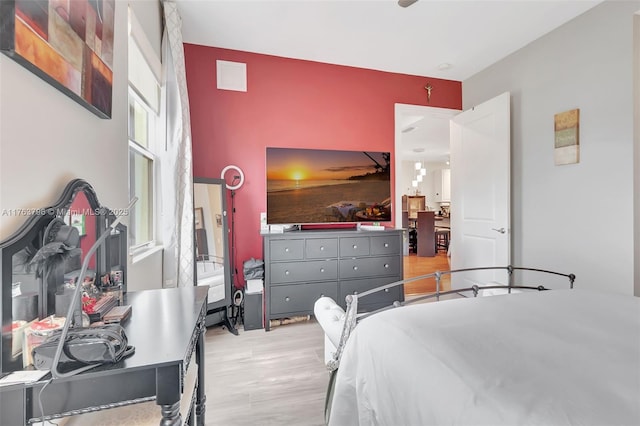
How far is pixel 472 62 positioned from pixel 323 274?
9.49 feet

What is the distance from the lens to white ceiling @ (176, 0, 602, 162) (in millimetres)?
2387

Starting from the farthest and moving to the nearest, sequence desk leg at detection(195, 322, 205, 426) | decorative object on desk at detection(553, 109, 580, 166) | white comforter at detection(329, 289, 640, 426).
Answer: decorative object on desk at detection(553, 109, 580, 166), desk leg at detection(195, 322, 205, 426), white comforter at detection(329, 289, 640, 426)

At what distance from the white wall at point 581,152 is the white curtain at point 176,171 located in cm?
325

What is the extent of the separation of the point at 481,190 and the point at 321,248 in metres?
1.98

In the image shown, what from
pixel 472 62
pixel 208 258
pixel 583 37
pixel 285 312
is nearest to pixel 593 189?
pixel 583 37

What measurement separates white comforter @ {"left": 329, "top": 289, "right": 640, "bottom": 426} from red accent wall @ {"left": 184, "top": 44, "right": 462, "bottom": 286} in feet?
7.34

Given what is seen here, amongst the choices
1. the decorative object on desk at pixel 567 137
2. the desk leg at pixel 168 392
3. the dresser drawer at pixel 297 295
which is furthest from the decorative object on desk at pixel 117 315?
the decorative object on desk at pixel 567 137

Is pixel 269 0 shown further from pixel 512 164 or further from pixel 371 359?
pixel 512 164

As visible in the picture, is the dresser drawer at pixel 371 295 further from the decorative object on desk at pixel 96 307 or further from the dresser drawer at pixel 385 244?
the decorative object on desk at pixel 96 307

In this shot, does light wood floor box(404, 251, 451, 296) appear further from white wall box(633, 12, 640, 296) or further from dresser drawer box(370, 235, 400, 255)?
white wall box(633, 12, 640, 296)

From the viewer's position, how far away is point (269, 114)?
10.3ft

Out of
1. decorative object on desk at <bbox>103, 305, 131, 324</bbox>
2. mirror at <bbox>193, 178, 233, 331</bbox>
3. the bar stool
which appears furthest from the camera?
the bar stool

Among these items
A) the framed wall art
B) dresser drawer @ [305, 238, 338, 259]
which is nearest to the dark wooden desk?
the framed wall art

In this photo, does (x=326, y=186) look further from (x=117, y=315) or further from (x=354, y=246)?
(x=117, y=315)
